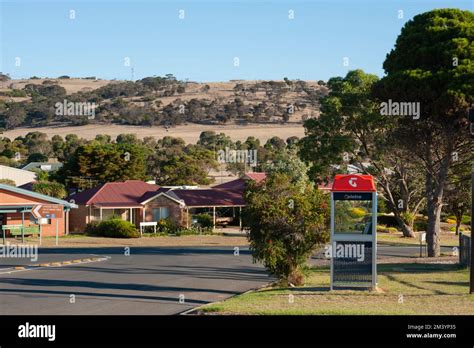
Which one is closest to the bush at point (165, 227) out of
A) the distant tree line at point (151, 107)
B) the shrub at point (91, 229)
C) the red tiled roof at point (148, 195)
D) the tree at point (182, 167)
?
the red tiled roof at point (148, 195)

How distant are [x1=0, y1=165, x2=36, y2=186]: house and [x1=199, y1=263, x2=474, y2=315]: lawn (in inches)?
2170

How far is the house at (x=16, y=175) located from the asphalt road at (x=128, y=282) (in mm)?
38881

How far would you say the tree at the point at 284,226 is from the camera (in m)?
20.4

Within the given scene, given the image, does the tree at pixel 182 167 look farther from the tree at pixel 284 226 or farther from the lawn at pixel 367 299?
the tree at pixel 284 226

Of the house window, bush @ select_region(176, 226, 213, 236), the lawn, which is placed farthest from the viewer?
the house window

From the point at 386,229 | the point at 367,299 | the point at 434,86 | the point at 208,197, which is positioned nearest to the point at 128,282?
the point at 367,299

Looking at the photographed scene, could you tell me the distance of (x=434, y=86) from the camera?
29.4m

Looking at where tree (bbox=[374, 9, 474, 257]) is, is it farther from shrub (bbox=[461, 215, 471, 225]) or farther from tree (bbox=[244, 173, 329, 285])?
shrub (bbox=[461, 215, 471, 225])

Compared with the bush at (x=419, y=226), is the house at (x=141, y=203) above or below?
above

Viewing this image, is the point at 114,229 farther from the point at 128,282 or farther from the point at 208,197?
the point at 128,282

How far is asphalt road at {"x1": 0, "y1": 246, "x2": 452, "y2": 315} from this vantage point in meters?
18.2

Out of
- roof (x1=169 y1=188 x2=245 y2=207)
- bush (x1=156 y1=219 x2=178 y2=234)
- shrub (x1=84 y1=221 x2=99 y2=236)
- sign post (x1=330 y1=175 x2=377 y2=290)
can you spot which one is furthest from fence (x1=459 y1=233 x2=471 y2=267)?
roof (x1=169 y1=188 x2=245 y2=207)

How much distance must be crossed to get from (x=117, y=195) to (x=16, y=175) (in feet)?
79.0

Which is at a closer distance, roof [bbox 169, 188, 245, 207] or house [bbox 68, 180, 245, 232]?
house [bbox 68, 180, 245, 232]
